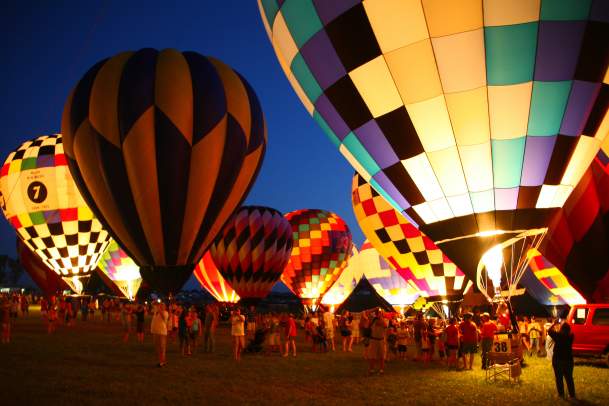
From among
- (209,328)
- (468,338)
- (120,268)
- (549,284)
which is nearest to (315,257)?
(120,268)

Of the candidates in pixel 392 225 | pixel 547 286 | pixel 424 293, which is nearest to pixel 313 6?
pixel 392 225

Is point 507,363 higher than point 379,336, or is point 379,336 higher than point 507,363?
point 379,336

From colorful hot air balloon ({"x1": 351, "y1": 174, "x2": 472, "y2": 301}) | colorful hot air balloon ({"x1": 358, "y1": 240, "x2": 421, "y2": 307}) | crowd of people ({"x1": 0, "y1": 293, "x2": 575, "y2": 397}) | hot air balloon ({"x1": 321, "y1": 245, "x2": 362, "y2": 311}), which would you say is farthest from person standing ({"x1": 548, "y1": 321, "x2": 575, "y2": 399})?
hot air balloon ({"x1": 321, "y1": 245, "x2": 362, "y2": 311})

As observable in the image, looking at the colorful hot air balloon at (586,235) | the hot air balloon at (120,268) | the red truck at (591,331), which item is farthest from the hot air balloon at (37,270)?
the red truck at (591,331)

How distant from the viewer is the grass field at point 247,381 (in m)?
5.69

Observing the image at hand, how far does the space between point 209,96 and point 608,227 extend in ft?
32.6

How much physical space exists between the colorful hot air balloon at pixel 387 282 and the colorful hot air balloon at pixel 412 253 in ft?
19.9

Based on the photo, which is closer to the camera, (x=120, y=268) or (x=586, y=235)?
(x=586, y=235)

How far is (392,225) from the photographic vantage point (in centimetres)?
1526

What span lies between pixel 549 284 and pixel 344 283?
16.9 m

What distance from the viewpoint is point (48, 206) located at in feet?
58.4

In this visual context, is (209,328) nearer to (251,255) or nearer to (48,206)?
(48,206)

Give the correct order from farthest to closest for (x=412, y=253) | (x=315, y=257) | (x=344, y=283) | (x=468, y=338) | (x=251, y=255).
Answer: (x=344, y=283), (x=315, y=257), (x=251, y=255), (x=412, y=253), (x=468, y=338)

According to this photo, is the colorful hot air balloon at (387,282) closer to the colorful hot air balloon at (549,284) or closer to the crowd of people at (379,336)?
the colorful hot air balloon at (549,284)
